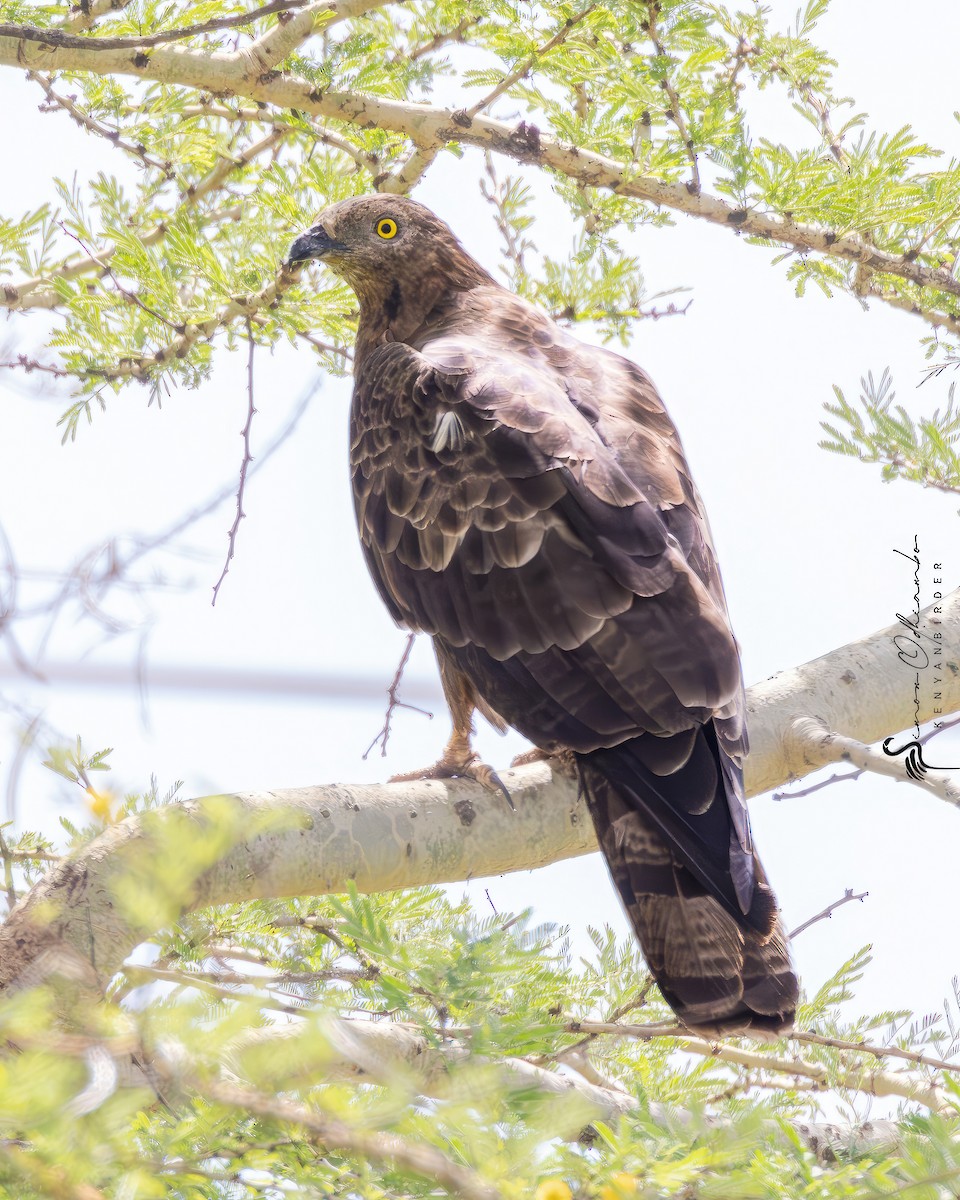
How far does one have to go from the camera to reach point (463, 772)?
127 inches

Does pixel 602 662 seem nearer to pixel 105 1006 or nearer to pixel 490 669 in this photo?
pixel 490 669

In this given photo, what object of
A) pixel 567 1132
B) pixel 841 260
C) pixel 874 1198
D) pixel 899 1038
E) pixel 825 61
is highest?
pixel 825 61

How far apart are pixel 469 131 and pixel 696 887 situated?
2081 mm

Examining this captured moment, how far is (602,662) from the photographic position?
2.94 m

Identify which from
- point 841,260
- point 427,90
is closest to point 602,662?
point 841,260

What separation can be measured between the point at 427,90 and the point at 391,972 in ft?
9.68

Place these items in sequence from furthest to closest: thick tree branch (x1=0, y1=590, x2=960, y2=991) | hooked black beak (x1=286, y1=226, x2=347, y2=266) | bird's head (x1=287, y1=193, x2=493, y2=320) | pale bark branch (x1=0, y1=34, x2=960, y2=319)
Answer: bird's head (x1=287, y1=193, x2=493, y2=320) < hooked black beak (x1=286, y1=226, x2=347, y2=266) < pale bark branch (x1=0, y1=34, x2=960, y2=319) < thick tree branch (x1=0, y1=590, x2=960, y2=991)

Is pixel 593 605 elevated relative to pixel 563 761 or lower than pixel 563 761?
elevated

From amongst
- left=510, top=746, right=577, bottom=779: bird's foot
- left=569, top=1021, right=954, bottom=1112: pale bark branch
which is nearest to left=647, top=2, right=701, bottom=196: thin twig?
left=510, top=746, right=577, bottom=779: bird's foot

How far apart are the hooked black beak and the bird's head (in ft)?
0.04

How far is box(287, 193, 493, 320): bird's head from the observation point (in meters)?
4.05

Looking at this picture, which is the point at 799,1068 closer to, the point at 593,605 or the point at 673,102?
the point at 593,605

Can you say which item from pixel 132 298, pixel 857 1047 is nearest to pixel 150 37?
pixel 132 298

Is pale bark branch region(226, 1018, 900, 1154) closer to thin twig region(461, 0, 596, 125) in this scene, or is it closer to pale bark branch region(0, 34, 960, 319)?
pale bark branch region(0, 34, 960, 319)
